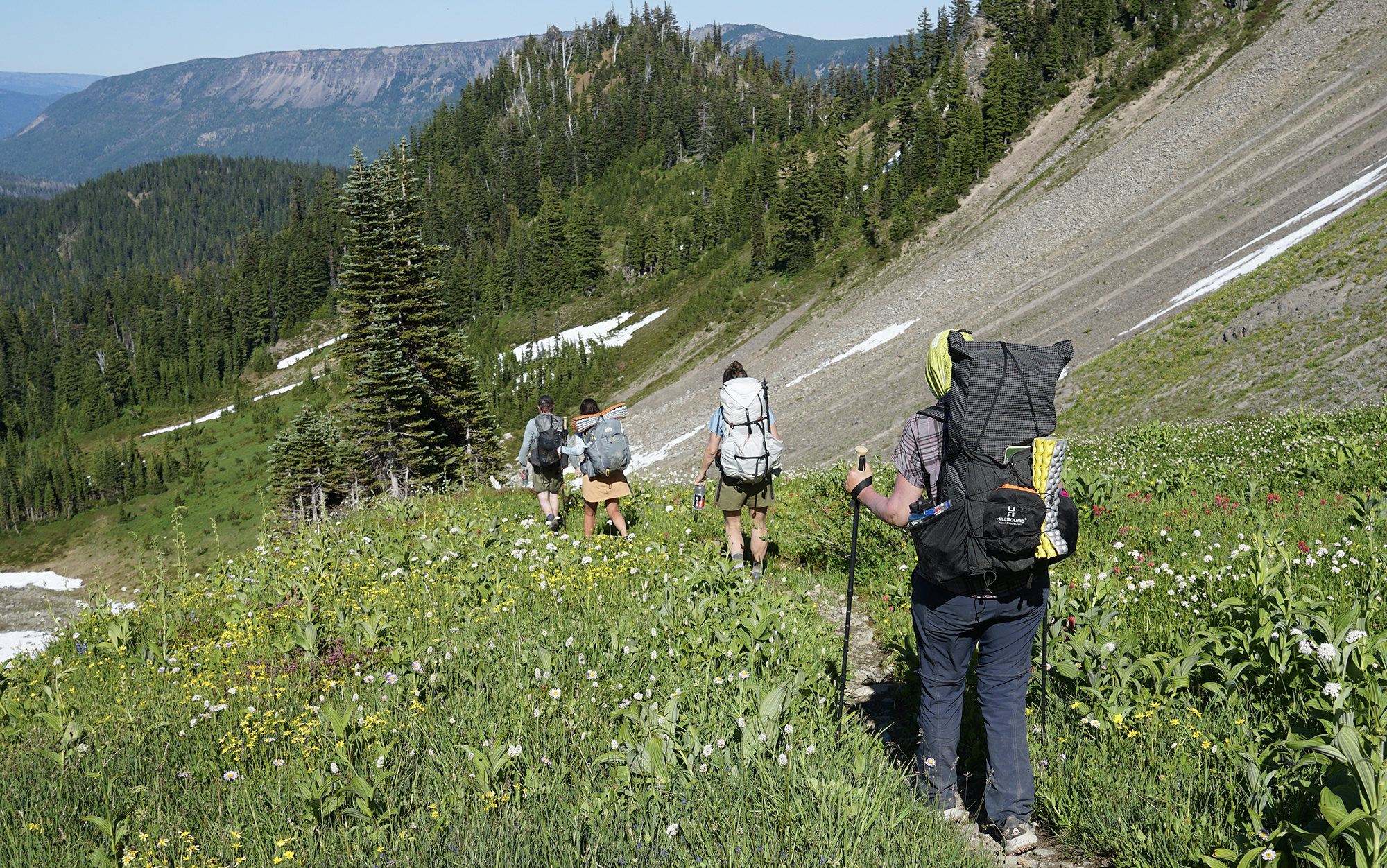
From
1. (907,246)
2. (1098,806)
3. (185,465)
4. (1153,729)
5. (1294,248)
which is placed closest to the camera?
(1098,806)

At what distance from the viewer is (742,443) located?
803 cm

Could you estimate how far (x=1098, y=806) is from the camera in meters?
3.73

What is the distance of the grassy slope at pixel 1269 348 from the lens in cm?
1881

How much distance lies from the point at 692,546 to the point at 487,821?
5578 millimetres

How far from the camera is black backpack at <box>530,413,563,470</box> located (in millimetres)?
11227

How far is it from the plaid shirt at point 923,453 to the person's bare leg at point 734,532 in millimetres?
4546

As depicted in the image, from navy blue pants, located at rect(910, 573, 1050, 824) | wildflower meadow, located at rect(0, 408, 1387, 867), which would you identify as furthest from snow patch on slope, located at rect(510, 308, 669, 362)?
navy blue pants, located at rect(910, 573, 1050, 824)

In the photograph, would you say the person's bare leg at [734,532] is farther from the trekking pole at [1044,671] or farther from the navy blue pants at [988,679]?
the navy blue pants at [988,679]

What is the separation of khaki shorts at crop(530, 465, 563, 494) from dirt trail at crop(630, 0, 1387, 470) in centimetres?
1976

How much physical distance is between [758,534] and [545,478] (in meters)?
4.08

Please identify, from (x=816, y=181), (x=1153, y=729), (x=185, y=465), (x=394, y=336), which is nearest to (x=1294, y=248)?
(x=1153, y=729)

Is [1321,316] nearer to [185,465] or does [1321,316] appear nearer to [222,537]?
[222,537]

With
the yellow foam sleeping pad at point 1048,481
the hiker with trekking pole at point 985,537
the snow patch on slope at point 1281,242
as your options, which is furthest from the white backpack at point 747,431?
the snow patch on slope at point 1281,242

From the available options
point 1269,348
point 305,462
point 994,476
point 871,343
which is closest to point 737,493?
point 994,476
